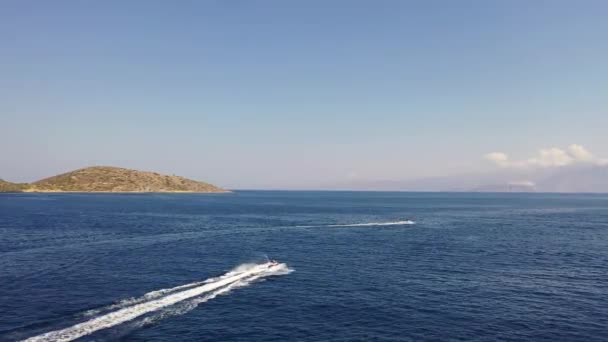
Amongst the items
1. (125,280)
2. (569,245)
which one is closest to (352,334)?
(125,280)

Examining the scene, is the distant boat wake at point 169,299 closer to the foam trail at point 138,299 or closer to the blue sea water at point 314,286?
the foam trail at point 138,299

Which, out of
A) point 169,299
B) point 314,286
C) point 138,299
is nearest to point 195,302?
point 169,299

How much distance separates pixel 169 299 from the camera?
2224 inches

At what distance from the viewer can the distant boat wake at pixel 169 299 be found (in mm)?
43875

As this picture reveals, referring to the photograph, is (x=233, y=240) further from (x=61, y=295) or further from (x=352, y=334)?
(x=352, y=334)

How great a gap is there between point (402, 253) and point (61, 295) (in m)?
69.1

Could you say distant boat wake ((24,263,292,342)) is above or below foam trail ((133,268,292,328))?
above

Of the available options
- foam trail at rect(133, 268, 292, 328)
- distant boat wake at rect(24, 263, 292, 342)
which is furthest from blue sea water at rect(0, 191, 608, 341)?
distant boat wake at rect(24, 263, 292, 342)

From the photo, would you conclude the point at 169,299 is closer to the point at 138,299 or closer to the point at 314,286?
the point at 138,299

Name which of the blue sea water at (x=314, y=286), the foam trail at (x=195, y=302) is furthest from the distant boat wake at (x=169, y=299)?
the blue sea water at (x=314, y=286)

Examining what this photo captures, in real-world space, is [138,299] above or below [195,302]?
above

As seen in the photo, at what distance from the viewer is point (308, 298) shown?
59.2m

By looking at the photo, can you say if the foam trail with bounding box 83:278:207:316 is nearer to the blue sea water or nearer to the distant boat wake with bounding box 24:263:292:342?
the distant boat wake with bounding box 24:263:292:342

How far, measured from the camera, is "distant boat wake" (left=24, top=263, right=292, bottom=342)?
144ft
